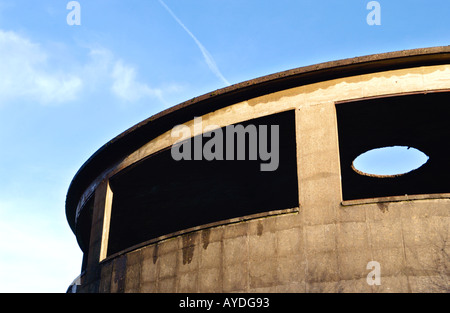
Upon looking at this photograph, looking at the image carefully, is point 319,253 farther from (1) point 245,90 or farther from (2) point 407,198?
(1) point 245,90

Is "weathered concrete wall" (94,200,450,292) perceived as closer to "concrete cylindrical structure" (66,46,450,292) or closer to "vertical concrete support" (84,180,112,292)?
"concrete cylindrical structure" (66,46,450,292)

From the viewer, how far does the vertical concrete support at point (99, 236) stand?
51.2 ft

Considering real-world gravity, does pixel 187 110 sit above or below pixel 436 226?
above

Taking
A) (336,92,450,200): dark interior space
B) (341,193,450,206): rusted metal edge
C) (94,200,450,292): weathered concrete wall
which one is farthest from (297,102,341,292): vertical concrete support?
(336,92,450,200): dark interior space

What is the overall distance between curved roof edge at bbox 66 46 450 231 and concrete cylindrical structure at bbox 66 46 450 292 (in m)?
0.03

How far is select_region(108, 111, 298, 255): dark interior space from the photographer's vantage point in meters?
16.5

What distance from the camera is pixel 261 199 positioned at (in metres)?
21.0

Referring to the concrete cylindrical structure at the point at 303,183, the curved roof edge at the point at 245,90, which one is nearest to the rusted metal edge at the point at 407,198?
the concrete cylindrical structure at the point at 303,183

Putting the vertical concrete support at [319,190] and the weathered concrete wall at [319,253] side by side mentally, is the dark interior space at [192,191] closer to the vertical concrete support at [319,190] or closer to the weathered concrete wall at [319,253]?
the vertical concrete support at [319,190]

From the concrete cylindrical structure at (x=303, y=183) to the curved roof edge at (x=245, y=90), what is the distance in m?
0.03
